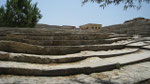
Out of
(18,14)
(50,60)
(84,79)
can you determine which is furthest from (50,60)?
(18,14)

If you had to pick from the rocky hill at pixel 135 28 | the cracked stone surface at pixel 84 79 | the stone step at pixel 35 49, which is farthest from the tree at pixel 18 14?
the cracked stone surface at pixel 84 79

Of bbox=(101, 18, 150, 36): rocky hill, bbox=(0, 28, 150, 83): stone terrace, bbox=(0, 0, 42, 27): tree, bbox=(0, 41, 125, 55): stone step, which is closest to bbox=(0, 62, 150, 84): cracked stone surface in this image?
bbox=(0, 28, 150, 83): stone terrace

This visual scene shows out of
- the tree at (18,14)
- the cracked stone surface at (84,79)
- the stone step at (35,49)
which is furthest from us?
the tree at (18,14)

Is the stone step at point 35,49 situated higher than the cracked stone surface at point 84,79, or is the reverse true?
the stone step at point 35,49

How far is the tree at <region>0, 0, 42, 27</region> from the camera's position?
14.3 m

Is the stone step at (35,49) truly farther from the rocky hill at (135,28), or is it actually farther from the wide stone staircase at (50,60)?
the rocky hill at (135,28)

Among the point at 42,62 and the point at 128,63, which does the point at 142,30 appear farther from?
the point at 42,62

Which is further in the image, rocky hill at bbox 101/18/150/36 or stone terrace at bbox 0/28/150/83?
rocky hill at bbox 101/18/150/36

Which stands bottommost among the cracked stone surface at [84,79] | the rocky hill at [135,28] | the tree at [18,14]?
the cracked stone surface at [84,79]

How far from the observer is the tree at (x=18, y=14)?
14.3 meters

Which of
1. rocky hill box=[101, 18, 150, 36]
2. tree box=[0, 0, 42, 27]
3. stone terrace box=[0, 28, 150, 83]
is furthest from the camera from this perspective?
tree box=[0, 0, 42, 27]

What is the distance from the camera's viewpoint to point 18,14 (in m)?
14.6

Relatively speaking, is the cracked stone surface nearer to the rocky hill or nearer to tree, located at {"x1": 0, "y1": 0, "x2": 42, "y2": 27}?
the rocky hill

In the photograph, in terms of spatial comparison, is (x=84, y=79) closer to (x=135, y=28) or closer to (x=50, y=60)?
(x=50, y=60)
